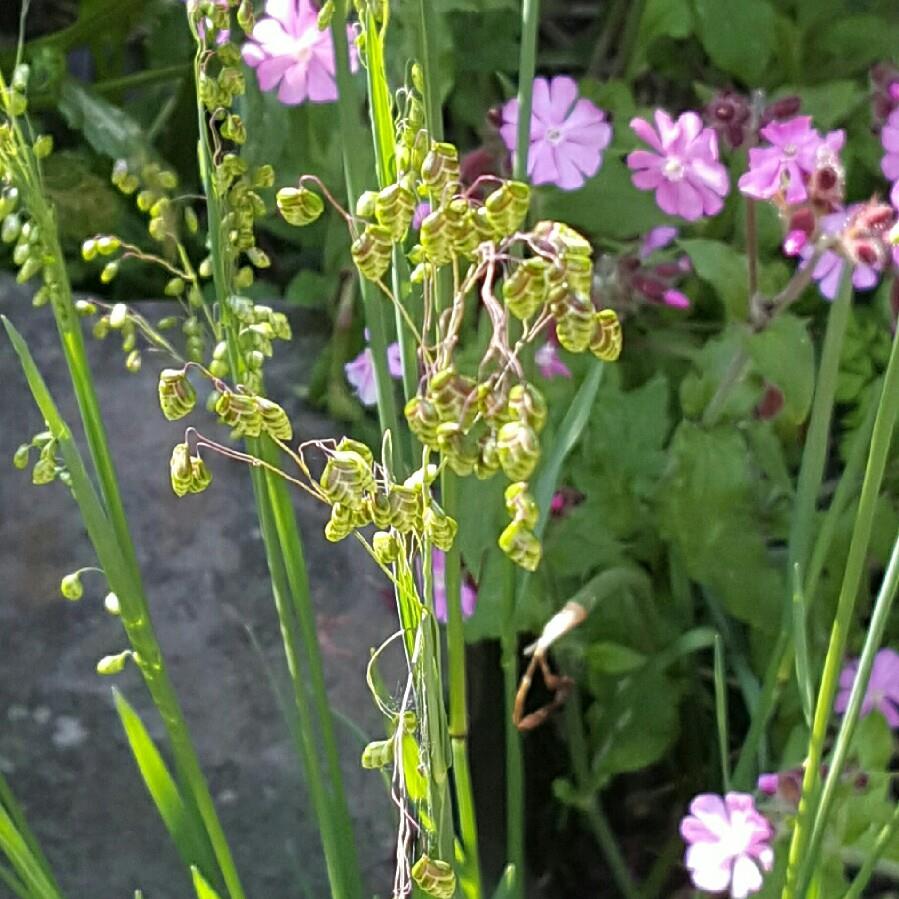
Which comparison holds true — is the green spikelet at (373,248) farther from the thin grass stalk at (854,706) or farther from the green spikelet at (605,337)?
the thin grass stalk at (854,706)

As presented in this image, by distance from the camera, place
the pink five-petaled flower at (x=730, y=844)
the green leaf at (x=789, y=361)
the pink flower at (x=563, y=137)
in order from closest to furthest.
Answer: the pink five-petaled flower at (x=730, y=844), the green leaf at (x=789, y=361), the pink flower at (x=563, y=137)

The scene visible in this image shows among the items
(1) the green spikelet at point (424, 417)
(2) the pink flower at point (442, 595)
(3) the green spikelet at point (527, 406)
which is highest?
(3) the green spikelet at point (527, 406)

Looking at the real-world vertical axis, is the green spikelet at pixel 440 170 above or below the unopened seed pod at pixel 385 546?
above

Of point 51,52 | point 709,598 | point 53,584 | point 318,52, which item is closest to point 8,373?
point 53,584

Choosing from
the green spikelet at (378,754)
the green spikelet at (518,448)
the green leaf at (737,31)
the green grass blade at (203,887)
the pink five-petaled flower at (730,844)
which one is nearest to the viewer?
the green spikelet at (518,448)

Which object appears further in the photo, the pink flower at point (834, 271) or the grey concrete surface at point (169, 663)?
the grey concrete surface at point (169, 663)

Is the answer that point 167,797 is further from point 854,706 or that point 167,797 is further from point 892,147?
point 892,147

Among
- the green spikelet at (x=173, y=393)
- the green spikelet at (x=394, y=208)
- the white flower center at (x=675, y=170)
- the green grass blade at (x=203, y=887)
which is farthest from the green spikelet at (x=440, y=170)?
the white flower center at (x=675, y=170)
